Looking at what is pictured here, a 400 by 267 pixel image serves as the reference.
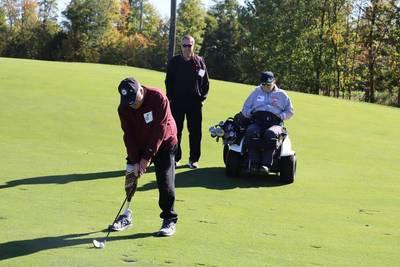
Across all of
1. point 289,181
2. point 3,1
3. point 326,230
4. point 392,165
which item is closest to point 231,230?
point 326,230

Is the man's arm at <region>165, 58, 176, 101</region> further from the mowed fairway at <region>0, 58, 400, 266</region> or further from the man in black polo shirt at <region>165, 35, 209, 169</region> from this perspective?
the mowed fairway at <region>0, 58, 400, 266</region>

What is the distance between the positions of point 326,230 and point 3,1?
66.4m

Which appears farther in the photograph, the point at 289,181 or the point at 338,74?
the point at 338,74

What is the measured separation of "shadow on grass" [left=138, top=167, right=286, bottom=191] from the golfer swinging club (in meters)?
2.14

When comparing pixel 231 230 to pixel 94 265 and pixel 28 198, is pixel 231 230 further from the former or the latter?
pixel 28 198

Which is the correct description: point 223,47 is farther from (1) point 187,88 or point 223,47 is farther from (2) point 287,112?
(2) point 287,112

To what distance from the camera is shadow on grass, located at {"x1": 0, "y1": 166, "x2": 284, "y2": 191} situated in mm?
7838

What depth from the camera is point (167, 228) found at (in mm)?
5500

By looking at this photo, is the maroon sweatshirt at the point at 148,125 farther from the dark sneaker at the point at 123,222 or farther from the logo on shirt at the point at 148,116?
the dark sneaker at the point at 123,222

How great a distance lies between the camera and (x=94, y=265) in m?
4.54

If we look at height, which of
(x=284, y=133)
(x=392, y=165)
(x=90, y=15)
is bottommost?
(x=392, y=165)

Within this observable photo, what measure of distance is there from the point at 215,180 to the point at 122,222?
3093 millimetres

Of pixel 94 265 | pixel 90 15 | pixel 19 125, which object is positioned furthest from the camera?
pixel 90 15

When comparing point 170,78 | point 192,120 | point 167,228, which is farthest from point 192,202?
point 170,78
